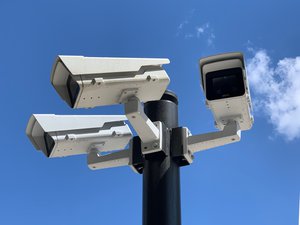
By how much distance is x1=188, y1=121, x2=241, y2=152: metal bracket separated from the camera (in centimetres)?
382

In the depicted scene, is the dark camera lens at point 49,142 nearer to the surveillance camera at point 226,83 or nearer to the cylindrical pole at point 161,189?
the cylindrical pole at point 161,189

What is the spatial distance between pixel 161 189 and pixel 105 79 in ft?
2.86

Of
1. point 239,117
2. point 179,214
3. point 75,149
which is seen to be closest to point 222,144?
point 239,117

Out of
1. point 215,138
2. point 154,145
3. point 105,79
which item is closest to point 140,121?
point 154,145

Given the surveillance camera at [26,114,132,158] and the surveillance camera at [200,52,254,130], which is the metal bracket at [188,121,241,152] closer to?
the surveillance camera at [200,52,254,130]

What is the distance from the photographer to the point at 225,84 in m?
3.74

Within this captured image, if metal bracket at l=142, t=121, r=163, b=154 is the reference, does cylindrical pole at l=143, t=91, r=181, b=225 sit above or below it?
below

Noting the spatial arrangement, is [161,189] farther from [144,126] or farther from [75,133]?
[75,133]

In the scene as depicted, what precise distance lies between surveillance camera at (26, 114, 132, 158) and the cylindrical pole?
1.35ft

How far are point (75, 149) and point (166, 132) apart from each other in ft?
2.58

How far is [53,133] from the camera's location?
12.9ft

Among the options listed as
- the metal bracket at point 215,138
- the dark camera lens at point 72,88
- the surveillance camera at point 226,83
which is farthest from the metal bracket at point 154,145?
the dark camera lens at point 72,88

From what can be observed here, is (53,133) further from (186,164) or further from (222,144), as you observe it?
(222,144)

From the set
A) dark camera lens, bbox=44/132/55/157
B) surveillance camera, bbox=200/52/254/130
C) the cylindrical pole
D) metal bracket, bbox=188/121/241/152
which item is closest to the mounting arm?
the cylindrical pole
